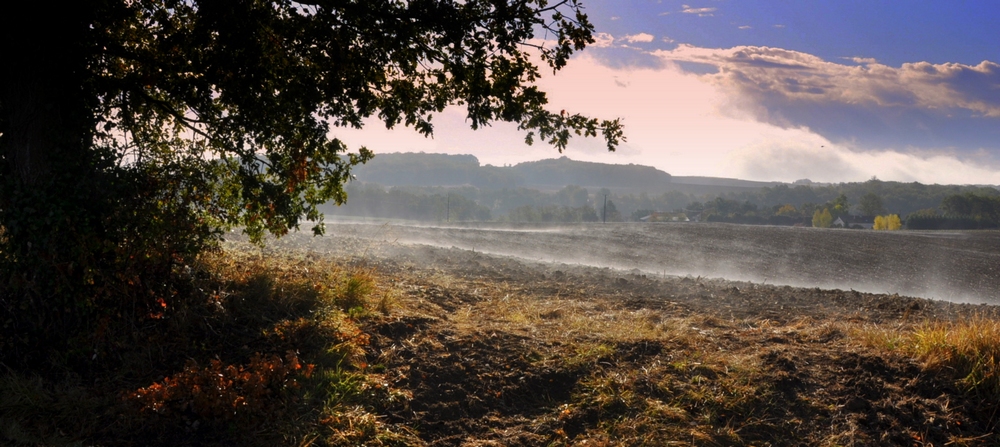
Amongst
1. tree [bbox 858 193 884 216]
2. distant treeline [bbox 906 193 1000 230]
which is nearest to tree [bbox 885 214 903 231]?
distant treeline [bbox 906 193 1000 230]

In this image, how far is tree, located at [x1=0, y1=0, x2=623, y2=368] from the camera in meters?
5.56

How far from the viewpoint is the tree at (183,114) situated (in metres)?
5.56

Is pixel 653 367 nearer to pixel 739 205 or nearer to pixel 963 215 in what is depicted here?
pixel 963 215

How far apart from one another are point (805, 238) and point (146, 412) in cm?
2857

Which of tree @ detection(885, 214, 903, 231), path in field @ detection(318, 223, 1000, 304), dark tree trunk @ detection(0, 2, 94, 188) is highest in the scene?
dark tree trunk @ detection(0, 2, 94, 188)

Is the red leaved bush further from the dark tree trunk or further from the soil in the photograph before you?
the dark tree trunk

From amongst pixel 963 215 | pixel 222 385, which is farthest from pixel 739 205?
pixel 222 385

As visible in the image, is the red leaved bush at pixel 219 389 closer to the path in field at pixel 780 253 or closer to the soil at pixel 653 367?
the soil at pixel 653 367

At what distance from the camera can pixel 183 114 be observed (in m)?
7.53

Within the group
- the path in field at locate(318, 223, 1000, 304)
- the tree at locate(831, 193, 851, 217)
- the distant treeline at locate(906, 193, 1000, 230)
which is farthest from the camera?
the tree at locate(831, 193, 851, 217)

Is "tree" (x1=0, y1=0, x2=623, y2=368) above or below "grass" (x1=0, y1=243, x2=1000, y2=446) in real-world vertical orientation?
above

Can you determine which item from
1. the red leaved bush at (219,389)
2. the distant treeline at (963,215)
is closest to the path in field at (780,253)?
the red leaved bush at (219,389)

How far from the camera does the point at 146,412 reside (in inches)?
177

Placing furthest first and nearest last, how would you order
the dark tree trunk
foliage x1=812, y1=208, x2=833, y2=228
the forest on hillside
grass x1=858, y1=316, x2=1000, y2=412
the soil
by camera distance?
1. foliage x1=812, y1=208, x2=833, y2=228
2. the forest on hillside
3. the dark tree trunk
4. grass x1=858, y1=316, x2=1000, y2=412
5. the soil
